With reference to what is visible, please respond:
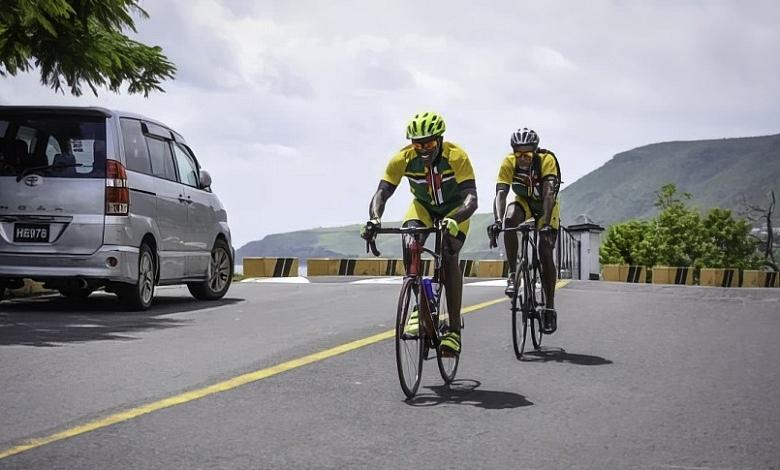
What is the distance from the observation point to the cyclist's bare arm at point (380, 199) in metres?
6.87

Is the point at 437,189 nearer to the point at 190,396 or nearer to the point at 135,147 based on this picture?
the point at 190,396

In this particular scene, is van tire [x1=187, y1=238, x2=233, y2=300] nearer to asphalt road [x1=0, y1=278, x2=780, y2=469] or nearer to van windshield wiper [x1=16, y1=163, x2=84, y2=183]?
asphalt road [x1=0, y1=278, x2=780, y2=469]

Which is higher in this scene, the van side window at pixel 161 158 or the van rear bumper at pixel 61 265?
the van side window at pixel 161 158

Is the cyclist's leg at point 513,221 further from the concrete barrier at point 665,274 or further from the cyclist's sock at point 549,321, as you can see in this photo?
the concrete barrier at point 665,274

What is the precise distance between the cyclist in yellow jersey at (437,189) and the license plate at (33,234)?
19.4 ft

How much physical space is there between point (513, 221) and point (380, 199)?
278 centimetres

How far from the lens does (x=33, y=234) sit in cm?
1167

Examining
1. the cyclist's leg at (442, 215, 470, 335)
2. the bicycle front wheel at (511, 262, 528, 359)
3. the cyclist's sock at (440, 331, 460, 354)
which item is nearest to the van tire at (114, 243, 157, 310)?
the bicycle front wheel at (511, 262, 528, 359)

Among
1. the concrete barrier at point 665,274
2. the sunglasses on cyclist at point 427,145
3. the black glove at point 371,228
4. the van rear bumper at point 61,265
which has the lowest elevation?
the van rear bumper at point 61,265

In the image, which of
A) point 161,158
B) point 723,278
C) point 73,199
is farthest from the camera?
point 723,278

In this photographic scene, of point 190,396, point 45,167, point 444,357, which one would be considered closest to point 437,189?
point 444,357

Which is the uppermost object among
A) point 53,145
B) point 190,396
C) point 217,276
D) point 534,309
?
point 53,145

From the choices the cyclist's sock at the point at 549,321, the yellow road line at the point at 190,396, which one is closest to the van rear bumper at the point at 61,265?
the yellow road line at the point at 190,396

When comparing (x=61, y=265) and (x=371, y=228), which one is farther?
(x=61, y=265)
